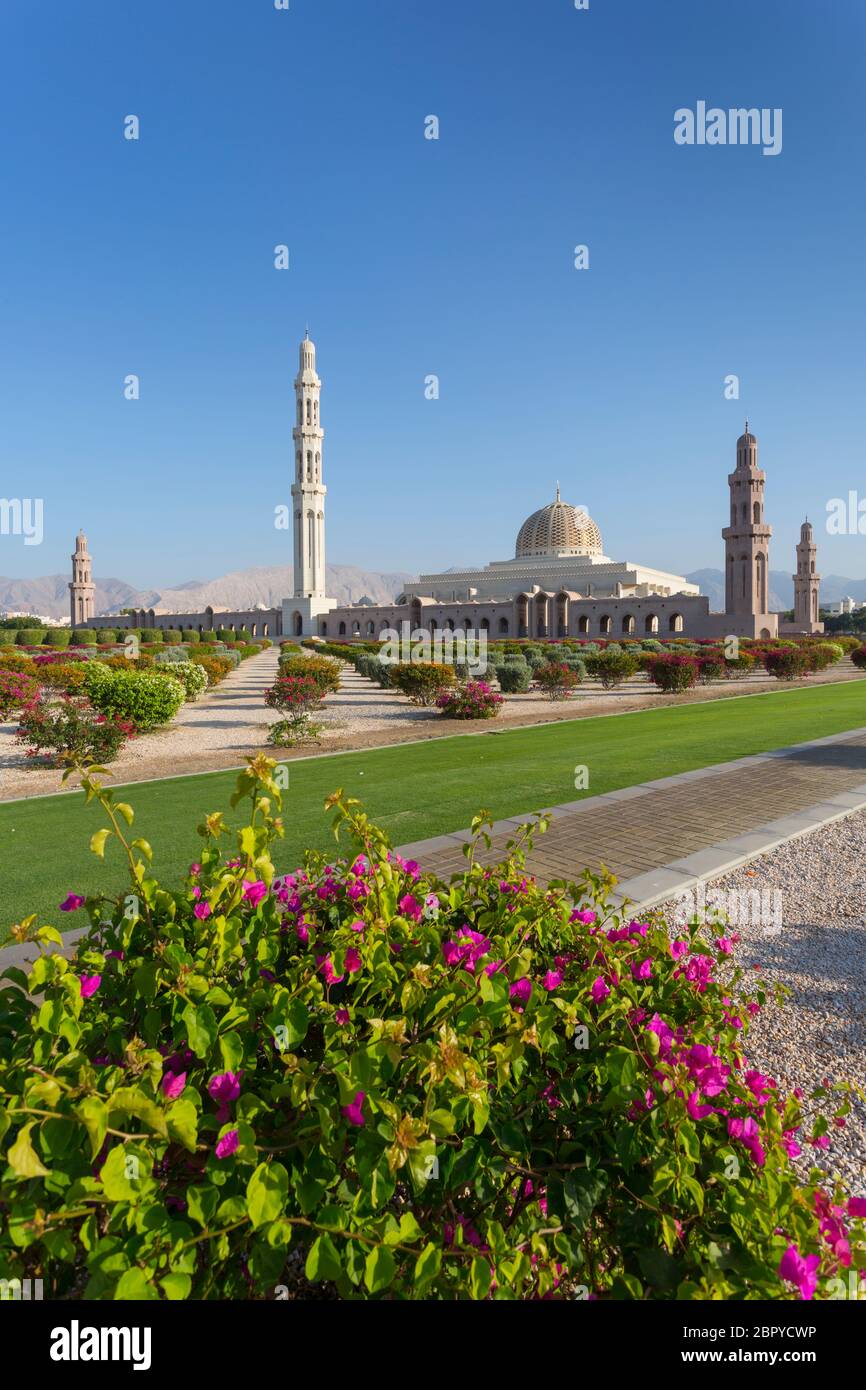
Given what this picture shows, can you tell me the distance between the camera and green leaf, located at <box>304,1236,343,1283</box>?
1.20m

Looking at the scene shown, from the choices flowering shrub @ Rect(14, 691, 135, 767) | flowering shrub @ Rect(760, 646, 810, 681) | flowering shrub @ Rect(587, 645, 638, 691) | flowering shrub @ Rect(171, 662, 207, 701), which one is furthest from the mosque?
flowering shrub @ Rect(14, 691, 135, 767)

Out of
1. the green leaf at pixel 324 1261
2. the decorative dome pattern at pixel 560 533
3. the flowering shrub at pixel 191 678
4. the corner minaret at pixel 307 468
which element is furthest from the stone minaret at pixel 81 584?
the green leaf at pixel 324 1261

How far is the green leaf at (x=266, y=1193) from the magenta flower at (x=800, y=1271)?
865 millimetres

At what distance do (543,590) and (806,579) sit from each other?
101ft

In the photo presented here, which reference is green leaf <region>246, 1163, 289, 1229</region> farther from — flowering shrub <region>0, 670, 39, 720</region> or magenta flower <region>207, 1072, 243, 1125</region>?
flowering shrub <region>0, 670, 39, 720</region>

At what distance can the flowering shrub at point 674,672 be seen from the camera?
21.7m

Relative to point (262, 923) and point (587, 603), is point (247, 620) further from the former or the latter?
point (262, 923)

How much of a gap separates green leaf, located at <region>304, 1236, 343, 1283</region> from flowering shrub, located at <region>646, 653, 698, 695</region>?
21964mm

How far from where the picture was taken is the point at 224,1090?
4.67 ft

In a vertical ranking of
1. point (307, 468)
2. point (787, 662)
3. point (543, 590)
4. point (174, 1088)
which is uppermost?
point (307, 468)

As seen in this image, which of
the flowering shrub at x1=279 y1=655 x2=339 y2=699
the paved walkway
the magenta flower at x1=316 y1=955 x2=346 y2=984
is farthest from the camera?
the flowering shrub at x1=279 y1=655 x2=339 y2=699

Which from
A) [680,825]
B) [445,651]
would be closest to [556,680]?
[680,825]

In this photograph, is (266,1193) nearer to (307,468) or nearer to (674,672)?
(674,672)

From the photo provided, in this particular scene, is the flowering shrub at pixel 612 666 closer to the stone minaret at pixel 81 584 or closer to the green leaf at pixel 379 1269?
the green leaf at pixel 379 1269
